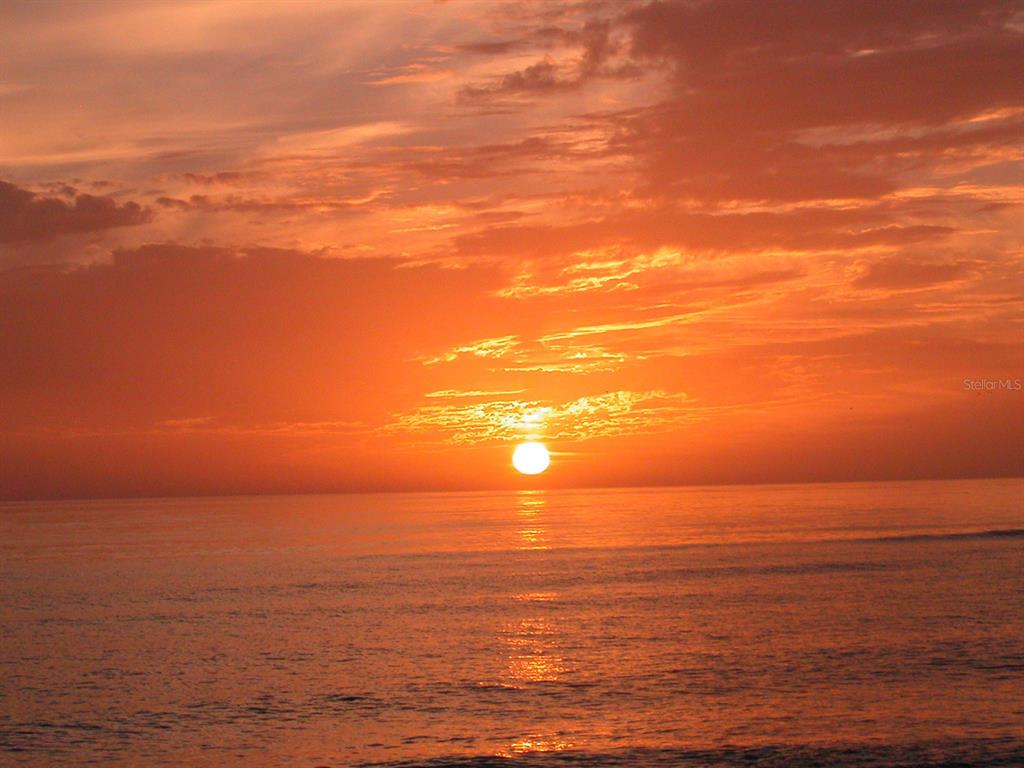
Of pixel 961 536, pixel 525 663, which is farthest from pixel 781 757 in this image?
pixel 961 536

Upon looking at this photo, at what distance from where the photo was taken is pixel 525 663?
44.9 metres

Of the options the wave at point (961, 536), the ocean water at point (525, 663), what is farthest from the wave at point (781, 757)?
the wave at point (961, 536)

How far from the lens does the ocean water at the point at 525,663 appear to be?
3180 centimetres

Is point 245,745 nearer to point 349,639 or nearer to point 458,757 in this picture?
point 458,757

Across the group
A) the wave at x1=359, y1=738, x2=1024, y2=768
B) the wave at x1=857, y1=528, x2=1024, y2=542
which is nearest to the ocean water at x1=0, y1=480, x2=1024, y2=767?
the wave at x1=359, y1=738, x2=1024, y2=768

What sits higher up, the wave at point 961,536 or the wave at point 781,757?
the wave at point 961,536

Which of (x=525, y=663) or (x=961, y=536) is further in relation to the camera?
(x=961, y=536)

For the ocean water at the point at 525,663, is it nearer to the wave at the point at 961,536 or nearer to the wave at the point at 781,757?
the wave at the point at 781,757

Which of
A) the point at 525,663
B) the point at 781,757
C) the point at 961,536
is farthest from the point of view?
the point at 961,536

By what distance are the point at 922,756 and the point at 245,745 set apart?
20.4 metres

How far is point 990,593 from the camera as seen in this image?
6312 centimetres

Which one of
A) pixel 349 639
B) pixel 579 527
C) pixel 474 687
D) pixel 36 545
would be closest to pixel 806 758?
pixel 474 687

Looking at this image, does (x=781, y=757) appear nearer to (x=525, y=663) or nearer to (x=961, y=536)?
(x=525, y=663)

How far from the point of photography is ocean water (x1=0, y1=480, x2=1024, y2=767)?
3180 cm
